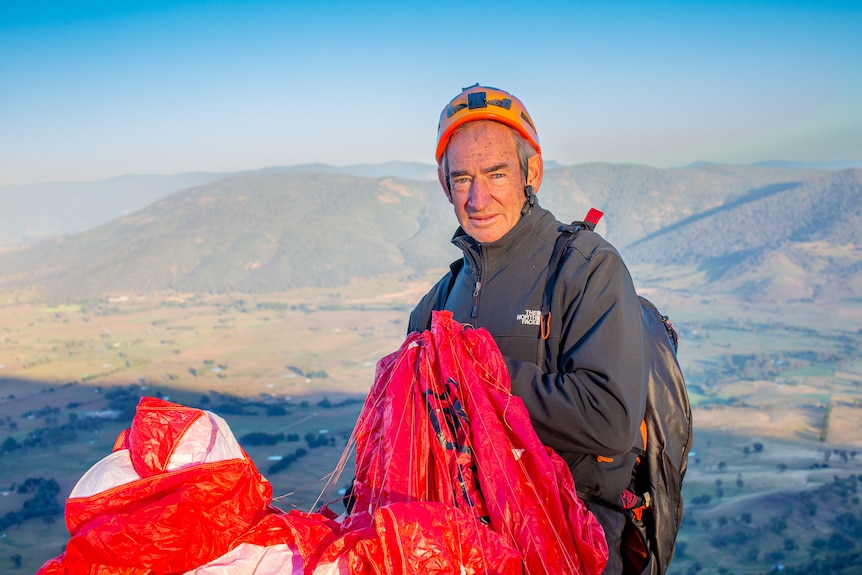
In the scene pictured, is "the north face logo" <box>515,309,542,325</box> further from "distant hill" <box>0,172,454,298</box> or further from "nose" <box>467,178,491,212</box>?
"distant hill" <box>0,172,454,298</box>

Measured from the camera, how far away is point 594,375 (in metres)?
2.18

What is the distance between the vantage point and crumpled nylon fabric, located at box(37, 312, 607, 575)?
6.16 ft

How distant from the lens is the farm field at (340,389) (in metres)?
29.3

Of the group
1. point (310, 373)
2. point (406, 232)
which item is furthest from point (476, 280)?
point (406, 232)

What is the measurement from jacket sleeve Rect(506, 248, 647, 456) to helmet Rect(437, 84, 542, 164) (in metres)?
0.66

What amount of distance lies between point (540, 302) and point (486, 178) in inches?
22.4

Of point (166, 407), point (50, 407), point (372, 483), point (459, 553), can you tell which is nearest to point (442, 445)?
point (372, 483)

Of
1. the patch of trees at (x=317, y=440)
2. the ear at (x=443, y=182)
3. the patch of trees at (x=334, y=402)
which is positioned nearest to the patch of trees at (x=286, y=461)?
the patch of trees at (x=317, y=440)

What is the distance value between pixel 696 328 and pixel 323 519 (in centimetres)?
7566

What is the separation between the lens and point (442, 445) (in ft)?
7.30

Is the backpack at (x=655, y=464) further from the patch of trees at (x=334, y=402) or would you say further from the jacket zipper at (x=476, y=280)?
the patch of trees at (x=334, y=402)

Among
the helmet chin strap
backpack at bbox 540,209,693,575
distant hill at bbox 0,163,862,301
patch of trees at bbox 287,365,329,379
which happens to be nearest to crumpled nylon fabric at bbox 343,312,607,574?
backpack at bbox 540,209,693,575

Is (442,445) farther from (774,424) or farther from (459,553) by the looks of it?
(774,424)

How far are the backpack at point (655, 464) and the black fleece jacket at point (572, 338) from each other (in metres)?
0.10
